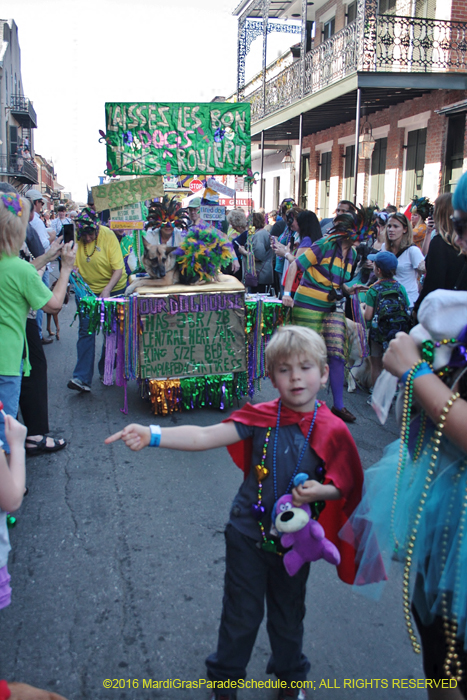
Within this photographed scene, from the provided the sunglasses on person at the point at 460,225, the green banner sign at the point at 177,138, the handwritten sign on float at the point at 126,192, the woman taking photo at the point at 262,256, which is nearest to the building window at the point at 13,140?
the woman taking photo at the point at 262,256

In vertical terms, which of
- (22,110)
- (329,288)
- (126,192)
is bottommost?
(329,288)

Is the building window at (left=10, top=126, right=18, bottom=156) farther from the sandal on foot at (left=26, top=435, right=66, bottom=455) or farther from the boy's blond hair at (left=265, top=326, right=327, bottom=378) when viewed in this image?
the boy's blond hair at (left=265, top=326, right=327, bottom=378)

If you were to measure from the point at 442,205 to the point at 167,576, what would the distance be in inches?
128

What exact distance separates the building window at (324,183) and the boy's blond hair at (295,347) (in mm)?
19393

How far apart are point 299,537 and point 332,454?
300mm

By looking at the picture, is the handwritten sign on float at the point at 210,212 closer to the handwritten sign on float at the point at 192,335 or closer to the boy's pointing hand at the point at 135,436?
the handwritten sign on float at the point at 192,335

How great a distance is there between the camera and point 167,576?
310 centimetres

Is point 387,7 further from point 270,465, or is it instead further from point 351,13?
point 270,465

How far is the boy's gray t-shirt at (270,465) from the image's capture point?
2061 mm

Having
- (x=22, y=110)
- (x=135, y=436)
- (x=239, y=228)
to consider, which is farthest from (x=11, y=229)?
(x=22, y=110)

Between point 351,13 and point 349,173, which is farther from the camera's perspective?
point 349,173

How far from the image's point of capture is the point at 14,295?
3344mm

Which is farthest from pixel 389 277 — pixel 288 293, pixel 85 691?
pixel 85 691

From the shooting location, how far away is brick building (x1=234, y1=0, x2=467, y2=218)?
12.5 metres
